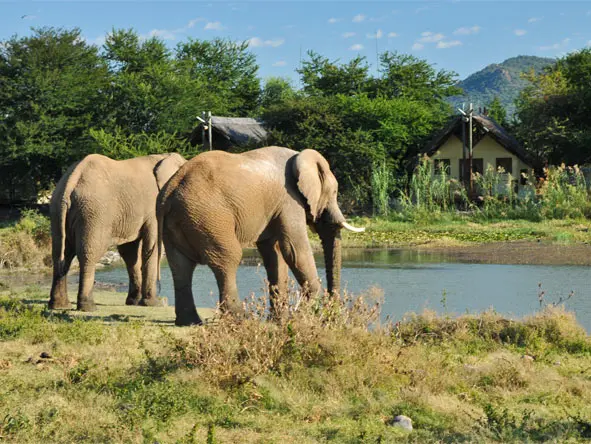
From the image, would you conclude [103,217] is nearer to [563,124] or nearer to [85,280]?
[85,280]

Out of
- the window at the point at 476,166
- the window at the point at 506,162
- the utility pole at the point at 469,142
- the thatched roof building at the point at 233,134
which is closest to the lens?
the utility pole at the point at 469,142

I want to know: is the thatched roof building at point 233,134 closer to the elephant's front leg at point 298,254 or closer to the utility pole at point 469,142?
the utility pole at point 469,142

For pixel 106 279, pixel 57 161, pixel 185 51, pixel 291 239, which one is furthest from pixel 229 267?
pixel 185 51

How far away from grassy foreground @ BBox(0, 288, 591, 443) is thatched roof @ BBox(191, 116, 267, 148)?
27350 mm

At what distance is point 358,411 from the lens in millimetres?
6445

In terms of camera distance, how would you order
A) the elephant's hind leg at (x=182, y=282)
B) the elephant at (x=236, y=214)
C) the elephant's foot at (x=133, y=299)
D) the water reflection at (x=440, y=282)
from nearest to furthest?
the elephant at (x=236, y=214), the elephant's hind leg at (x=182, y=282), the elephant's foot at (x=133, y=299), the water reflection at (x=440, y=282)

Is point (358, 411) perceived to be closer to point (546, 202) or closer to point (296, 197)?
point (296, 197)

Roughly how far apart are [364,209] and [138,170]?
23254 millimetres

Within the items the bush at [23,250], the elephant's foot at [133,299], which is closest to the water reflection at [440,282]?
the elephant's foot at [133,299]

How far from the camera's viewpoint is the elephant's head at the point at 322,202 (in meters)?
10.0

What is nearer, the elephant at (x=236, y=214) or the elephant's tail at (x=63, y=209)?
the elephant at (x=236, y=214)

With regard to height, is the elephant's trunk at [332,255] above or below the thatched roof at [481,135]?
below

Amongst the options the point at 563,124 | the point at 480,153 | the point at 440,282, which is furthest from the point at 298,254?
the point at 480,153

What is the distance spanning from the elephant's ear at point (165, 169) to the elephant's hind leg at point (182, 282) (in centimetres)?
246
